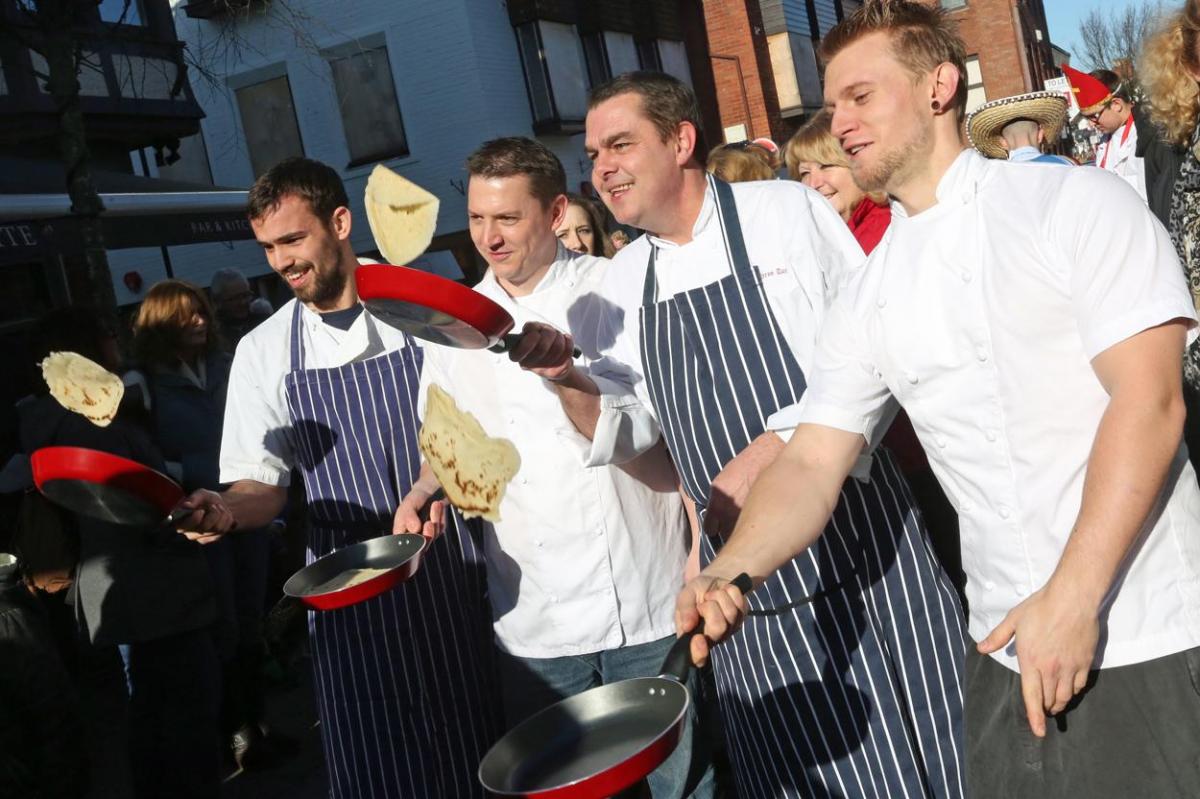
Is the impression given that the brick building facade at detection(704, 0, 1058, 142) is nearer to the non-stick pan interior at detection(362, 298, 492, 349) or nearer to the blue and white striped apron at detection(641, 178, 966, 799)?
the blue and white striped apron at detection(641, 178, 966, 799)

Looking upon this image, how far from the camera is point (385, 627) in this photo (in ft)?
10.5

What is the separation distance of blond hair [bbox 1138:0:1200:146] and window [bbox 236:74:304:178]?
53.4ft

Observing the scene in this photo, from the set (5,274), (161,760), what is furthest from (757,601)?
(5,274)

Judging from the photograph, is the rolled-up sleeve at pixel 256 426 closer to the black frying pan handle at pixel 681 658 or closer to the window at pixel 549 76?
the black frying pan handle at pixel 681 658

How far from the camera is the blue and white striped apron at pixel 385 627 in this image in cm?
320

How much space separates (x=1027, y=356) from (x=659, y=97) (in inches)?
54.8

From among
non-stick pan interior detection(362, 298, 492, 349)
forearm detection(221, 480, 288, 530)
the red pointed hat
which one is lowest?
forearm detection(221, 480, 288, 530)

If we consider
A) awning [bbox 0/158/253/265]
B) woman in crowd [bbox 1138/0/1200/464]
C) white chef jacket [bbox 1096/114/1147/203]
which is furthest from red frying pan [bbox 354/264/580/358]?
awning [bbox 0/158/253/265]

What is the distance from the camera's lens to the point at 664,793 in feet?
10.9

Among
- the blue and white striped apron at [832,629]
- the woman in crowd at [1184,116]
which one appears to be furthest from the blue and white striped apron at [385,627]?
the woman in crowd at [1184,116]

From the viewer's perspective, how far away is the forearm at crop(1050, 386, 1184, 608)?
167cm

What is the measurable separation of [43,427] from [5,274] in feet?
26.9

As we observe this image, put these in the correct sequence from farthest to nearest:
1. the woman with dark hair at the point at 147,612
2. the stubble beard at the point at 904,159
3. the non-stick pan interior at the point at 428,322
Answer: the woman with dark hair at the point at 147,612 → the non-stick pan interior at the point at 428,322 → the stubble beard at the point at 904,159

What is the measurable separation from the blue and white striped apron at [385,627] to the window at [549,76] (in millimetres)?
15646
